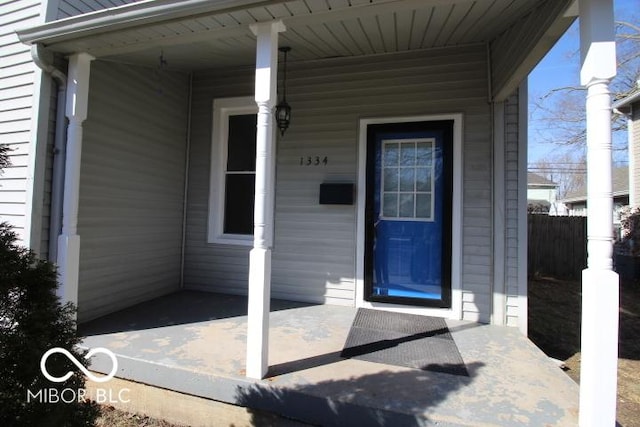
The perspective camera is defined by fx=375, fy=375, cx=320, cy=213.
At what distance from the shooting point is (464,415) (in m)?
2.02

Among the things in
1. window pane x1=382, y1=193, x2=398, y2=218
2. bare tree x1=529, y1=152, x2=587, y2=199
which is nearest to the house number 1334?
window pane x1=382, y1=193, x2=398, y2=218

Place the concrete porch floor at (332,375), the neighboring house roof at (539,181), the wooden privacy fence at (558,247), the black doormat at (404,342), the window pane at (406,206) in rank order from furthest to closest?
the neighboring house roof at (539,181) → the wooden privacy fence at (558,247) → the window pane at (406,206) → the black doormat at (404,342) → the concrete porch floor at (332,375)

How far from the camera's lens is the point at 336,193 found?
13.4 ft

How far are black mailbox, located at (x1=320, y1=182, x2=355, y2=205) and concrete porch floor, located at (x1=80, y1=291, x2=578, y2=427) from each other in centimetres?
127

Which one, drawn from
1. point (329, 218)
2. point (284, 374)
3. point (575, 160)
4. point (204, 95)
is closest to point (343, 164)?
point (329, 218)

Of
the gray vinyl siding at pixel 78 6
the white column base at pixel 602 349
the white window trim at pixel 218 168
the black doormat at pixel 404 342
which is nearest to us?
the white column base at pixel 602 349

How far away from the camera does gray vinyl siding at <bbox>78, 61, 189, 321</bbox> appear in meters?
3.53

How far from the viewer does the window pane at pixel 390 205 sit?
13.4 ft

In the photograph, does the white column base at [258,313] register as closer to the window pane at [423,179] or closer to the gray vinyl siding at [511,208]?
the window pane at [423,179]

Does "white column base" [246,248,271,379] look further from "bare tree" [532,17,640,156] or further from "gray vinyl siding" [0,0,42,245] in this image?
"bare tree" [532,17,640,156]

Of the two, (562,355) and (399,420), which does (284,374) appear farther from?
(562,355)

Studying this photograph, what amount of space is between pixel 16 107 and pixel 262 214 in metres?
2.55

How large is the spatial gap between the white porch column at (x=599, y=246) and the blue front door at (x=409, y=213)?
1.91 metres

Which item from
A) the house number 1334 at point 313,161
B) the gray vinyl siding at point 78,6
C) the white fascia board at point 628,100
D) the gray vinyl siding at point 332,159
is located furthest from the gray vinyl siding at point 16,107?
the white fascia board at point 628,100
